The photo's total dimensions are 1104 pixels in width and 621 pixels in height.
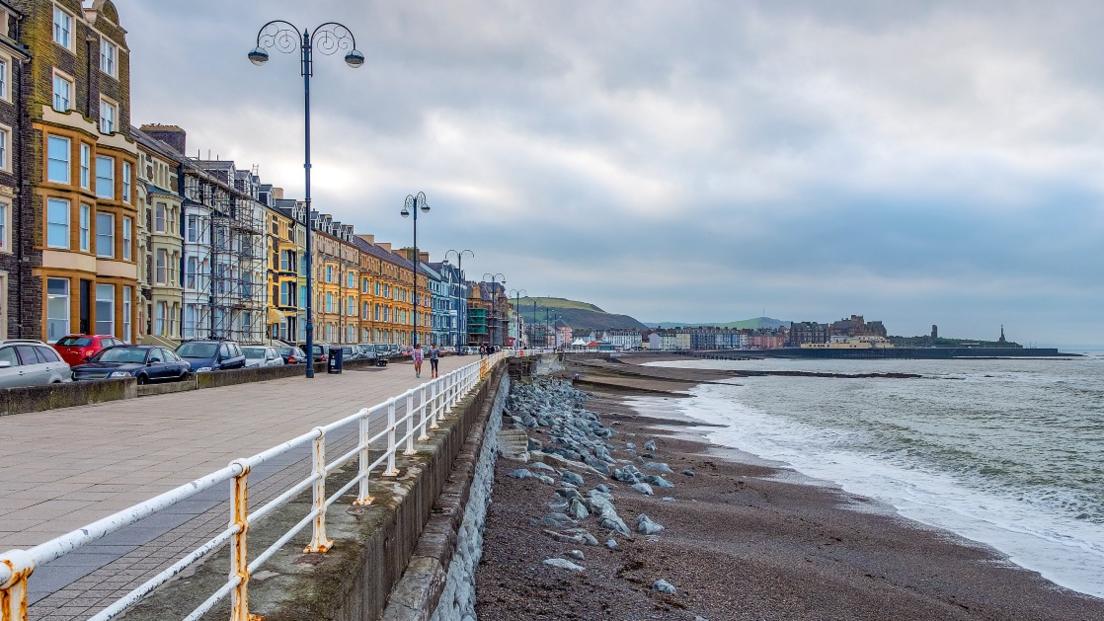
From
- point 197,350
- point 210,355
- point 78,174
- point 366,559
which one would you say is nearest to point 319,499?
point 366,559

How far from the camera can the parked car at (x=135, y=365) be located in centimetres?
1905

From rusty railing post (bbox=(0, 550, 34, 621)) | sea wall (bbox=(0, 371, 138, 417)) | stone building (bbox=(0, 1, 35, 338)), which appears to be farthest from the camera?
stone building (bbox=(0, 1, 35, 338))

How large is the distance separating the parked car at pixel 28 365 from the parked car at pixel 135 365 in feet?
8.96

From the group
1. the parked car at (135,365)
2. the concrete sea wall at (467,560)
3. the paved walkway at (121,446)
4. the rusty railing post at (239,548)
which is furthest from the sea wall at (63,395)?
the rusty railing post at (239,548)

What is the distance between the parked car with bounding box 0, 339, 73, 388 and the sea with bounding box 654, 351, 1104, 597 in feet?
A: 57.1

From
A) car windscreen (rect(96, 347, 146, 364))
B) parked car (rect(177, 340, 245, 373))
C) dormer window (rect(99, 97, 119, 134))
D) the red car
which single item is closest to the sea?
parked car (rect(177, 340, 245, 373))

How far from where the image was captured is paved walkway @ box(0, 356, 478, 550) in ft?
19.4

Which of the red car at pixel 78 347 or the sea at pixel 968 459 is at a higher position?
the red car at pixel 78 347

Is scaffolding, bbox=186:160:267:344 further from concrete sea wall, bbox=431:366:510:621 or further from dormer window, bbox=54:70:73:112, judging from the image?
concrete sea wall, bbox=431:366:510:621

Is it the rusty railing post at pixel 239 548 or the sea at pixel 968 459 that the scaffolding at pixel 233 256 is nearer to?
the sea at pixel 968 459

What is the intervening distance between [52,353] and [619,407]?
105ft

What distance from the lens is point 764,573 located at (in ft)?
38.7

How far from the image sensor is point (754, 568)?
39.3 feet

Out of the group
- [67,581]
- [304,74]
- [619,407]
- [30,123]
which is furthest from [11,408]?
[619,407]
